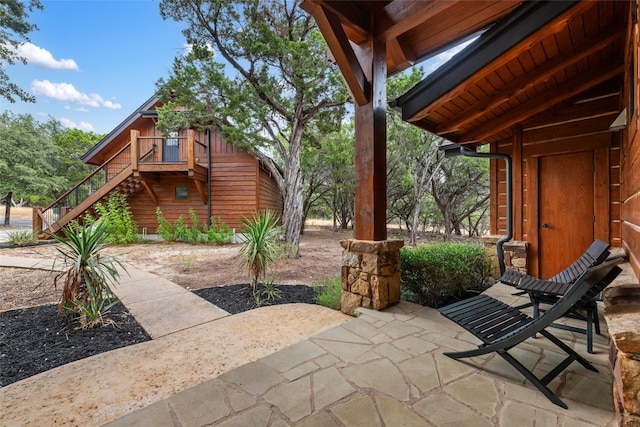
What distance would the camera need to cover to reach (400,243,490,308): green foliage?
3191mm

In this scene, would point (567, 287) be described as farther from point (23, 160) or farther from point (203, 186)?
point (23, 160)

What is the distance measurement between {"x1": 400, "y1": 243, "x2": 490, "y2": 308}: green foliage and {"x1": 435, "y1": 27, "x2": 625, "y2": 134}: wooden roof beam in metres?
1.79

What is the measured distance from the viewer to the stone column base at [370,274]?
8.96 ft

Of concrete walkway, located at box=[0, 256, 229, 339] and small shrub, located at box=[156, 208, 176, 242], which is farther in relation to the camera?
small shrub, located at box=[156, 208, 176, 242]

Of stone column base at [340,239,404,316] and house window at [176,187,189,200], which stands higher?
house window at [176,187,189,200]

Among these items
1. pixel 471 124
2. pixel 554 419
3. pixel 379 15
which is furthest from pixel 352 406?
pixel 471 124

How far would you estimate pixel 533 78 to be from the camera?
2.93 m

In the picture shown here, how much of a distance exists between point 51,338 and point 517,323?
375cm

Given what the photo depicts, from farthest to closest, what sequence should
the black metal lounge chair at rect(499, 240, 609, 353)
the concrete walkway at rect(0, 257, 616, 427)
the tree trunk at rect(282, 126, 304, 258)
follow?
1. the tree trunk at rect(282, 126, 304, 258)
2. the black metal lounge chair at rect(499, 240, 609, 353)
3. the concrete walkway at rect(0, 257, 616, 427)

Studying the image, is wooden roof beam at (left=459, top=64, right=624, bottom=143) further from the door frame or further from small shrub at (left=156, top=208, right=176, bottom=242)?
small shrub at (left=156, top=208, right=176, bottom=242)

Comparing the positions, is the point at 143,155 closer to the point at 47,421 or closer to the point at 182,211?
the point at 182,211

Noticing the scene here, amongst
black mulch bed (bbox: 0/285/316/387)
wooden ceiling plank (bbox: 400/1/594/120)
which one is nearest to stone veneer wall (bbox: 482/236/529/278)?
wooden ceiling plank (bbox: 400/1/594/120)

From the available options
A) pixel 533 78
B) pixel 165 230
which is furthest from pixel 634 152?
pixel 165 230

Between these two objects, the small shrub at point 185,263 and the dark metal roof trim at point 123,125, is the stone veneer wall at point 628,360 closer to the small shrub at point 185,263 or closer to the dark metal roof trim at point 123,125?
the small shrub at point 185,263
